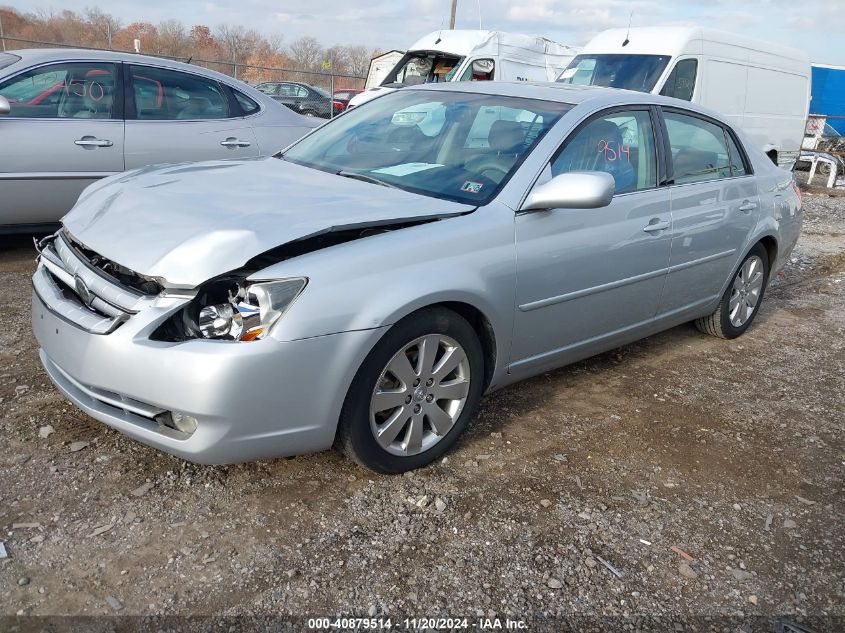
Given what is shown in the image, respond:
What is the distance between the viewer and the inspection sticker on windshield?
329cm

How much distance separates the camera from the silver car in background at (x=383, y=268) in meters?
2.52

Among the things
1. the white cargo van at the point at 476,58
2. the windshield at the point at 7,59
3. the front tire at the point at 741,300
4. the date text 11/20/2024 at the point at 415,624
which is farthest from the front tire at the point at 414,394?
the white cargo van at the point at 476,58

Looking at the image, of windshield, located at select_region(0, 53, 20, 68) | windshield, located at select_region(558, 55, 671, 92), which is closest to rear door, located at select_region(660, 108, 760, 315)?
windshield, located at select_region(0, 53, 20, 68)

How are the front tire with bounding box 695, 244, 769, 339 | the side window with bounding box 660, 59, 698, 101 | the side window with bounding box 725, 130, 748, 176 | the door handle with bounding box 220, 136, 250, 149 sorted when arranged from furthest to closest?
the side window with bounding box 660, 59, 698, 101 → the door handle with bounding box 220, 136, 250, 149 → the front tire with bounding box 695, 244, 769, 339 → the side window with bounding box 725, 130, 748, 176

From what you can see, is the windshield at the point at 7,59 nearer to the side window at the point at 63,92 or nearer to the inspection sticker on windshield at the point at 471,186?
the side window at the point at 63,92

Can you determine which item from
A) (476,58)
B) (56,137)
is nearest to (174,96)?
(56,137)

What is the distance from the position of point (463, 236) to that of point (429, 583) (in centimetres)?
135

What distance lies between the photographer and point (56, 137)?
5.43 meters

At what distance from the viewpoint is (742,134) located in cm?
491

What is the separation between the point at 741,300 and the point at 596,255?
6.86 feet

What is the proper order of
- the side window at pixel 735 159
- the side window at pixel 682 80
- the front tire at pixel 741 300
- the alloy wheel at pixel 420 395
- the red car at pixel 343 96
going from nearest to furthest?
1. the alloy wheel at pixel 420 395
2. the side window at pixel 735 159
3. the front tire at pixel 741 300
4. the side window at pixel 682 80
5. the red car at pixel 343 96

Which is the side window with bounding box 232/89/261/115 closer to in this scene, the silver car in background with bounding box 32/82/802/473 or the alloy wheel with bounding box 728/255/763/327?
the silver car in background with bounding box 32/82/802/473

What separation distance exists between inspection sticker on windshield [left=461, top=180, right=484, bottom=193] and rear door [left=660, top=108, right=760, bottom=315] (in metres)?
1.32

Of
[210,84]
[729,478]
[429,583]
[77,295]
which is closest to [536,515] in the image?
[429,583]
